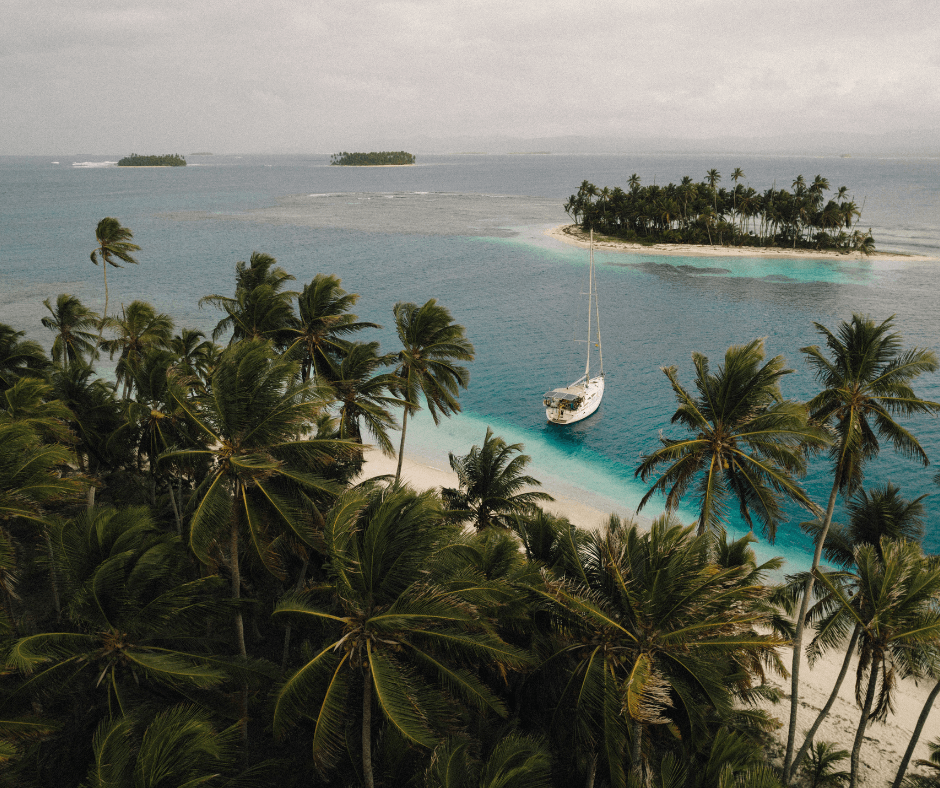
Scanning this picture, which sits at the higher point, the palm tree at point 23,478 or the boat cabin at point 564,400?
the palm tree at point 23,478

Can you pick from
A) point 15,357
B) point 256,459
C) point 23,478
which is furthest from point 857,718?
point 15,357

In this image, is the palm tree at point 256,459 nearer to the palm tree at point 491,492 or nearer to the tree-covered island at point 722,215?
the palm tree at point 491,492

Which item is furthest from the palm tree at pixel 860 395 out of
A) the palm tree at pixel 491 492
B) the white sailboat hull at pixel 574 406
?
the white sailboat hull at pixel 574 406

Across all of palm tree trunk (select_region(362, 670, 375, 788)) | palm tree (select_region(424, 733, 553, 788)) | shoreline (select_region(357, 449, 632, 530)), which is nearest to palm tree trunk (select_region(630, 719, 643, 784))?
palm tree (select_region(424, 733, 553, 788))

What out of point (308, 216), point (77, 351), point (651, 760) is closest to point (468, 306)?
point (77, 351)

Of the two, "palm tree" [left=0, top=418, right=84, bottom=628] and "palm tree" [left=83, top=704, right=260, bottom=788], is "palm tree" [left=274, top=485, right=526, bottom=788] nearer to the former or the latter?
"palm tree" [left=83, top=704, right=260, bottom=788]

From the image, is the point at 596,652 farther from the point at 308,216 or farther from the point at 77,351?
the point at 308,216

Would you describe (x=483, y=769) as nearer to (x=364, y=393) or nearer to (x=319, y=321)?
(x=364, y=393)

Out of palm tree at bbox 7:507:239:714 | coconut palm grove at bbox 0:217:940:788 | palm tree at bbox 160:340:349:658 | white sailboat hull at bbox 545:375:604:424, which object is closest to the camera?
coconut palm grove at bbox 0:217:940:788
